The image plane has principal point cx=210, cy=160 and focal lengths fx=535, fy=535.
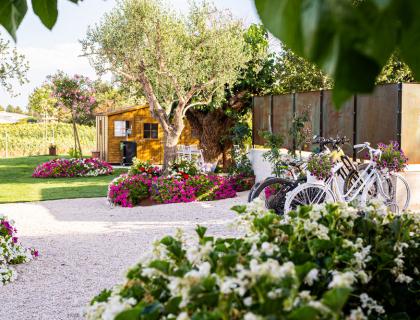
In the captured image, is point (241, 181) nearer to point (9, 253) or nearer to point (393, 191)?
point (393, 191)

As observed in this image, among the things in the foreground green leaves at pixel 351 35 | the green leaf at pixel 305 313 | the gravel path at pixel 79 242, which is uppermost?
the foreground green leaves at pixel 351 35

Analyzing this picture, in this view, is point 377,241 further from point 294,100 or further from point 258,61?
point 258,61

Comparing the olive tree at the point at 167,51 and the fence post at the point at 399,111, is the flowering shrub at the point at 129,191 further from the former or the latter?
the fence post at the point at 399,111

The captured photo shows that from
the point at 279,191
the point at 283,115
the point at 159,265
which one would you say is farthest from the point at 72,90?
the point at 159,265

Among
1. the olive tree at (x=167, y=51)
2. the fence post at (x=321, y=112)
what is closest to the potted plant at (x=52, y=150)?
the olive tree at (x=167, y=51)

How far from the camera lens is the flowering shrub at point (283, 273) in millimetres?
1372

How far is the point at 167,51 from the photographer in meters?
14.0

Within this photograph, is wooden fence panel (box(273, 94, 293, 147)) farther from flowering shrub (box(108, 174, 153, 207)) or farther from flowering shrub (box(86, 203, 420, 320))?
flowering shrub (box(86, 203, 420, 320))

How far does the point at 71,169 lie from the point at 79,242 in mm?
12050

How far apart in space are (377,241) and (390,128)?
723 cm

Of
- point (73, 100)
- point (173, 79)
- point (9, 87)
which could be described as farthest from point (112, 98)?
point (173, 79)

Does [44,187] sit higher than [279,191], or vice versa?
[279,191]

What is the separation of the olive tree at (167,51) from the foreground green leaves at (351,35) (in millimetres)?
13345

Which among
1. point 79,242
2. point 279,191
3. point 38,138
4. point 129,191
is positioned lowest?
point 79,242
